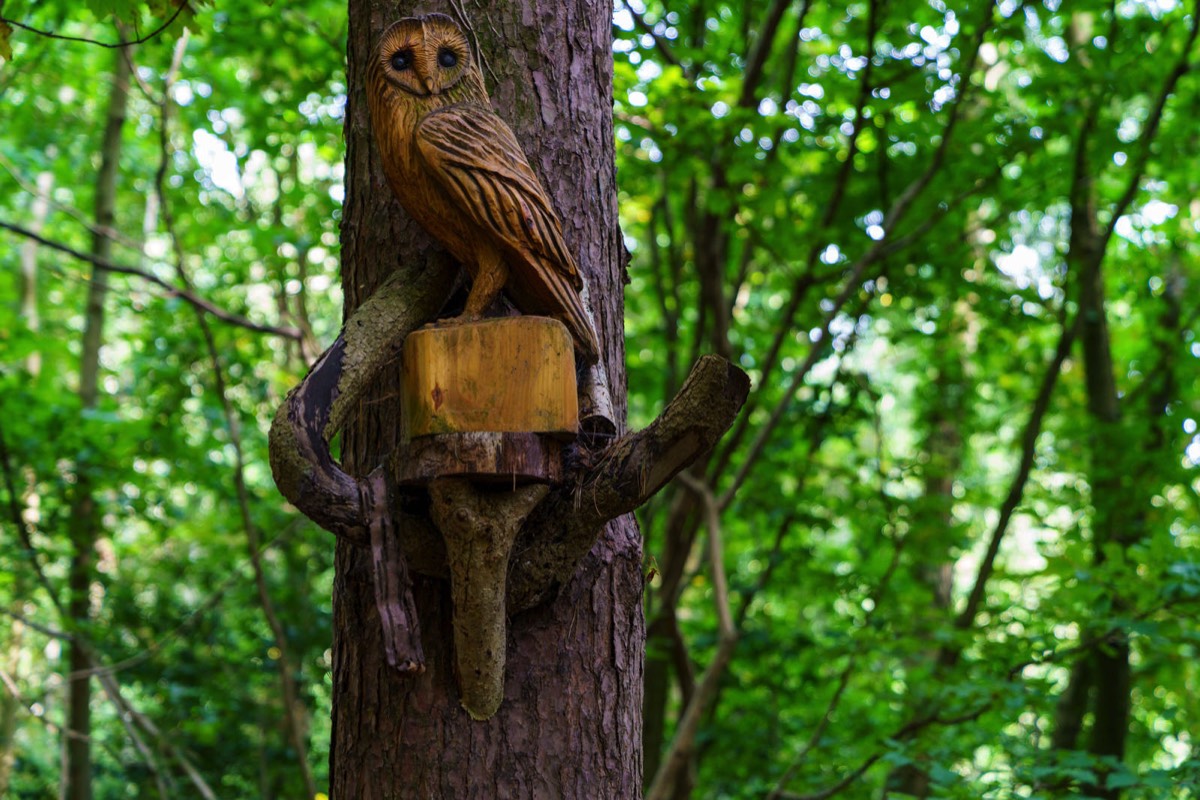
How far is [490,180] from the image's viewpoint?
135 centimetres

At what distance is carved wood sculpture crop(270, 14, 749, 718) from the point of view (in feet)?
4.05

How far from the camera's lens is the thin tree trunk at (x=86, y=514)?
4.78m

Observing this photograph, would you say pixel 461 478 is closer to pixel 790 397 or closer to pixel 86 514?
pixel 790 397

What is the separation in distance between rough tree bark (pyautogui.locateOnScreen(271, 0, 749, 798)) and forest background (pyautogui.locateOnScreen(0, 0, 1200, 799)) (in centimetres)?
114

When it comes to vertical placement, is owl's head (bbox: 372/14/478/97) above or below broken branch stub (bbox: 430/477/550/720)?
above

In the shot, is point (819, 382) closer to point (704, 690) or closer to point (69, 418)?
point (704, 690)

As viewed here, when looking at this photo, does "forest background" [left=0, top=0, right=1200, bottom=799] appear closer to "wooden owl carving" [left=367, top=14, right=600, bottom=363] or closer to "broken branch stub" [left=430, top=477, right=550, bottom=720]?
"wooden owl carving" [left=367, top=14, right=600, bottom=363]

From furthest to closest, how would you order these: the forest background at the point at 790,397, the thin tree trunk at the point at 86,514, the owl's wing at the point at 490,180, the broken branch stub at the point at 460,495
A: the thin tree trunk at the point at 86,514 → the forest background at the point at 790,397 → the owl's wing at the point at 490,180 → the broken branch stub at the point at 460,495

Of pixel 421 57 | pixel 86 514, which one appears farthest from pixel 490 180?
pixel 86 514

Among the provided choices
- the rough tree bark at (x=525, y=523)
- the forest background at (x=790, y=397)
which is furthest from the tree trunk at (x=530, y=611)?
the forest background at (x=790, y=397)

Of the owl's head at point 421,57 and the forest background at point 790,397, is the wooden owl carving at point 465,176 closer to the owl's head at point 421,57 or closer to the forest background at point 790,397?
the owl's head at point 421,57

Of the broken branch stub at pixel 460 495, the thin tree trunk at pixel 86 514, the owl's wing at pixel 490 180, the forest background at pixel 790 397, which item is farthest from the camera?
the thin tree trunk at pixel 86 514

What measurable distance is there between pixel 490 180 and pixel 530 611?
0.57 meters

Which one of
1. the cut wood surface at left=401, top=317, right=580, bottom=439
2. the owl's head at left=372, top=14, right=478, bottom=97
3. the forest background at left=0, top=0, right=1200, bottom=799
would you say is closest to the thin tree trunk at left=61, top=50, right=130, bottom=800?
the forest background at left=0, top=0, right=1200, bottom=799
